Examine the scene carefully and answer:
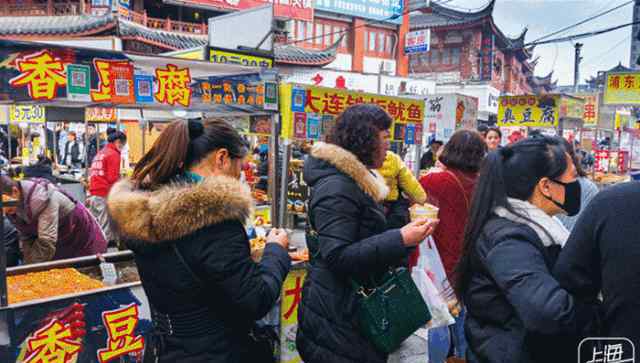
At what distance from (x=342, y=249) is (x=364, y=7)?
28094 millimetres

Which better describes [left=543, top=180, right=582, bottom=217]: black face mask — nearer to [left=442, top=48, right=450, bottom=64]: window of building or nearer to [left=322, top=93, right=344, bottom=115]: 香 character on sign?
[left=322, top=93, right=344, bottom=115]: 香 character on sign

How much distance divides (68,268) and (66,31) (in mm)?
16544

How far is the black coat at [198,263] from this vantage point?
168 centimetres

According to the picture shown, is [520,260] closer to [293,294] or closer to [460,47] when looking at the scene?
[293,294]

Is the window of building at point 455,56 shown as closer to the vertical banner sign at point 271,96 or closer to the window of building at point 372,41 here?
the window of building at point 372,41

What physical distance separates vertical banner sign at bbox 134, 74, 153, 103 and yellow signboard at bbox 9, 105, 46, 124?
6859mm

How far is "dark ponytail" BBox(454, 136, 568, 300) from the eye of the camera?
177 cm

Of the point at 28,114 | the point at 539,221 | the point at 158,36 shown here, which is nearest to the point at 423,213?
the point at 539,221

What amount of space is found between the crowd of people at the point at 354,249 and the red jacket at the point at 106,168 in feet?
20.8

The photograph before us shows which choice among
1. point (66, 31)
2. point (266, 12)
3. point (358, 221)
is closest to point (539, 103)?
point (266, 12)

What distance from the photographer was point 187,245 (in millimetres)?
1692

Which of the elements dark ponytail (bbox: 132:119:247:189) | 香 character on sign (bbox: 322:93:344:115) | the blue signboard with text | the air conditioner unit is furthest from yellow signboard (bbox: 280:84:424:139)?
the air conditioner unit

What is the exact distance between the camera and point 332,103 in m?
4.73

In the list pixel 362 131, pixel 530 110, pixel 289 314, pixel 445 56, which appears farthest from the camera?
pixel 445 56
